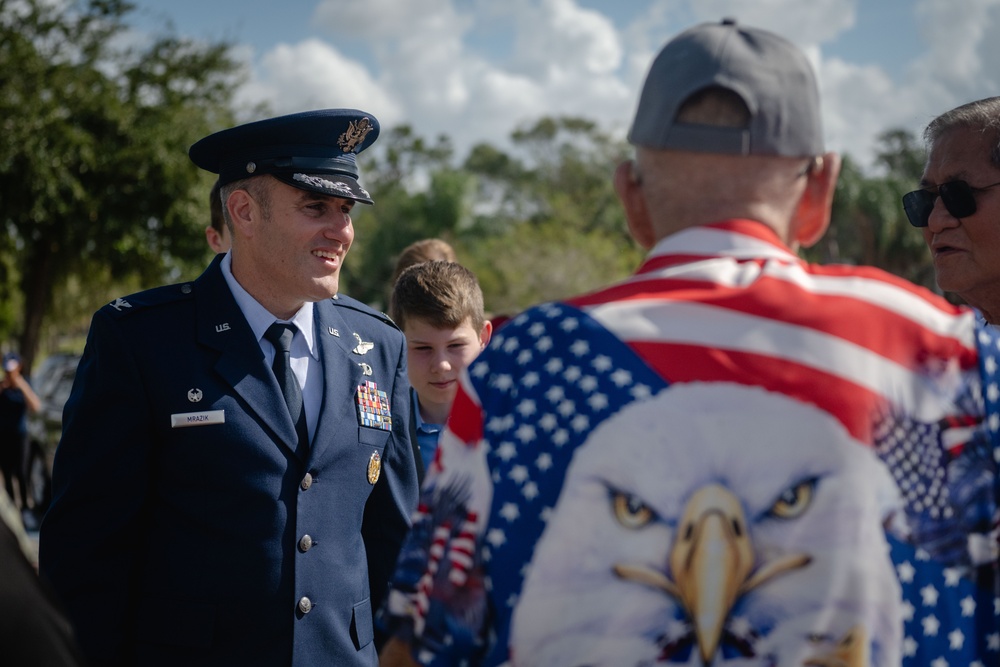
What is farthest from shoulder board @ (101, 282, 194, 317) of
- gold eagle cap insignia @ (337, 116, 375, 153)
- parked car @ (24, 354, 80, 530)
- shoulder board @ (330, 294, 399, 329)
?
parked car @ (24, 354, 80, 530)

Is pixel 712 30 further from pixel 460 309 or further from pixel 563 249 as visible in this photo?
pixel 563 249

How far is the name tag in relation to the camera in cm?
268

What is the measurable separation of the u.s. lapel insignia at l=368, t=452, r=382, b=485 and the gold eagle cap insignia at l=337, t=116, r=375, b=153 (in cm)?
100

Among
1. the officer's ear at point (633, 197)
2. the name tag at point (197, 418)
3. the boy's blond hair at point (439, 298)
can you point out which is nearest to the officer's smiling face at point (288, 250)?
the name tag at point (197, 418)

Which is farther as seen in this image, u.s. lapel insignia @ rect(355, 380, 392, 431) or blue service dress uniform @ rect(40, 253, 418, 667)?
u.s. lapel insignia @ rect(355, 380, 392, 431)

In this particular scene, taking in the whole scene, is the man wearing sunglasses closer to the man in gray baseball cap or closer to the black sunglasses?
the black sunglasses

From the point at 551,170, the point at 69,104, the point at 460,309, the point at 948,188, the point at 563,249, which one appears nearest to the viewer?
the point at 948,188

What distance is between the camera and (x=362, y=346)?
10.6 ft

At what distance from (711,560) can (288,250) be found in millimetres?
1803

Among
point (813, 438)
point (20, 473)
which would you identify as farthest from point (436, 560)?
point (20, 473)

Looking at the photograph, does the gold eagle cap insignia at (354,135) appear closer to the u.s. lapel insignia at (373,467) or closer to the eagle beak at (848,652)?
the u.s. lapel insignia at (373,467)

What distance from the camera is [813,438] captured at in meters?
1.59

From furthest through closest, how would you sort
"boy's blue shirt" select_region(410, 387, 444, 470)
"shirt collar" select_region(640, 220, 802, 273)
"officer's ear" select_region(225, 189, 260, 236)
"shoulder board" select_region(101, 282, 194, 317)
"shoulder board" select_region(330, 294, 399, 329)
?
"boy's blue shirt" select_region(410, 387, 444, 470), "shoulder board" select_region(330, 294, 399, 329), "officer's ear" select_region(225, 189, 260, 236), "shoulder board" select_region(101, 282, 194, 317), "shirt collar" select_region(640, 220, 802, 273)

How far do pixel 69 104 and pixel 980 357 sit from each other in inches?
791
